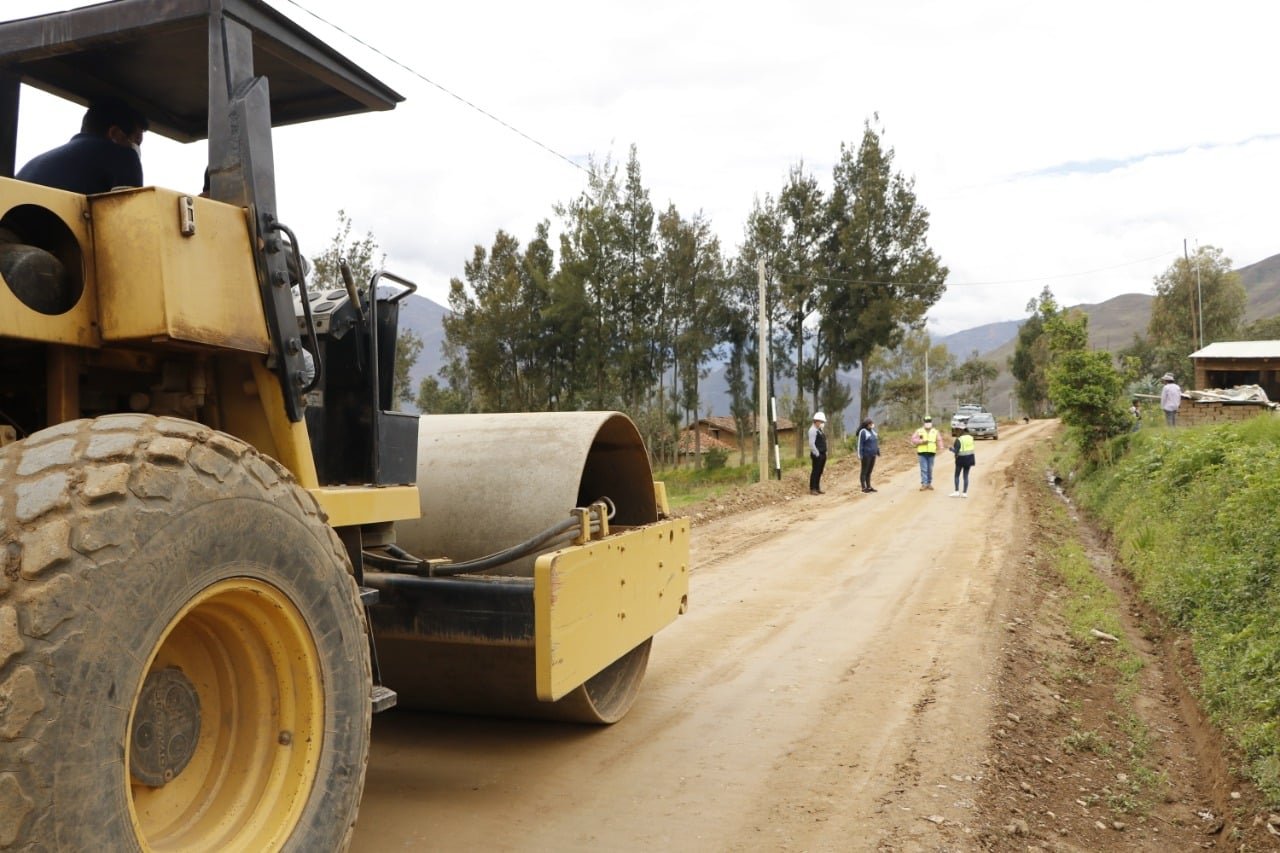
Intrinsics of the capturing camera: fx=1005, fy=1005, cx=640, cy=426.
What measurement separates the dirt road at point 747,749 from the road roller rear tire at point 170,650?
1408 mm

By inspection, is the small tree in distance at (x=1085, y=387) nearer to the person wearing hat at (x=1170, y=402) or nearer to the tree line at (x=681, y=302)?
the person wearing hat at (x=1170, y=402)

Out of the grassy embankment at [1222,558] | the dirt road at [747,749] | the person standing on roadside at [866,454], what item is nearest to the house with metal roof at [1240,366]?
the person standing on roadside at [866,454]

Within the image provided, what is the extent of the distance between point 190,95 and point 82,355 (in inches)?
55.1

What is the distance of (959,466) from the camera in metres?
20.6

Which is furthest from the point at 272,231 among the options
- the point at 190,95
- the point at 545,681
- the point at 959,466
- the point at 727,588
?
the point at 959,466

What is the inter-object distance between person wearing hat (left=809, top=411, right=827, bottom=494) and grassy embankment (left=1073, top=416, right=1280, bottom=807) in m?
6.67

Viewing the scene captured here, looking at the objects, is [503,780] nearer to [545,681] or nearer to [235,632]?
[545,681]

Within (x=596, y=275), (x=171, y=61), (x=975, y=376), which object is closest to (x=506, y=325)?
(x=596, y=275)

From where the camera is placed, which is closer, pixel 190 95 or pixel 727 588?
pixel 190 95

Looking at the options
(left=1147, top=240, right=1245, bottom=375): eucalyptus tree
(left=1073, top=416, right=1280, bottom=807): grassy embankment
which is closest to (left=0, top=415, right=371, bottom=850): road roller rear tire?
(left=1073, top=416, right=1280, bottom=807): grassy embankment

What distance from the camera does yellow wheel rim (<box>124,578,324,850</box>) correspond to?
2.40 m

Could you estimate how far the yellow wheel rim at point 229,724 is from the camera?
7.88 ft

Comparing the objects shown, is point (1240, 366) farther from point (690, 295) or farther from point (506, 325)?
point (506, 325)

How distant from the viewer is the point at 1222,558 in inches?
344
